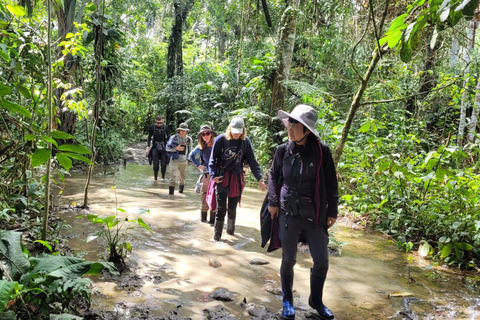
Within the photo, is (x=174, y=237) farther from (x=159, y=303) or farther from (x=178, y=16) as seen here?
(x=178, y=16)

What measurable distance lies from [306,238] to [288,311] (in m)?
0.71

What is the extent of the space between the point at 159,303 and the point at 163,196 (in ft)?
19.3

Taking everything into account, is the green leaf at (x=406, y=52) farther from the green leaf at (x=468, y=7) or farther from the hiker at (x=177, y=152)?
the hiker at (x=177, y=152)

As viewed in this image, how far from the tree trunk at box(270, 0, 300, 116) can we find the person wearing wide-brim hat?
7.83m

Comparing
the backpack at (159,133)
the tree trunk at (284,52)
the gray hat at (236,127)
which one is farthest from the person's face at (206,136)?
the tree trunk at (284,52)

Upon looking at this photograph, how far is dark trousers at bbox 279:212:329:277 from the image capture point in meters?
3.63

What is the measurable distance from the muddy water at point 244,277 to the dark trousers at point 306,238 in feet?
1.67

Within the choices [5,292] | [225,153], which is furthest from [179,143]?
[5,292]

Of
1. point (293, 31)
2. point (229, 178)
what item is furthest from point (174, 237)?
point (293, 31)

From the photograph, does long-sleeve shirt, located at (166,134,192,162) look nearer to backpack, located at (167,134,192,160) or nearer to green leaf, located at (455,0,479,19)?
backpack, located at (167,134,192,160)

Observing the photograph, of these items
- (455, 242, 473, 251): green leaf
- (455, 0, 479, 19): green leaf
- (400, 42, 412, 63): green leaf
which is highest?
(455, 0, 479, 19): green leaf

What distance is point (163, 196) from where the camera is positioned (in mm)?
9398

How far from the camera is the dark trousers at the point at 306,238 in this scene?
11.9 feet

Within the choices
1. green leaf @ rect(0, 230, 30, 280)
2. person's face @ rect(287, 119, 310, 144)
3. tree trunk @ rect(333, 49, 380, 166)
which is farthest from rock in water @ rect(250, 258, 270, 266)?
green leaf @ rect(0, 230, 30, 280)
